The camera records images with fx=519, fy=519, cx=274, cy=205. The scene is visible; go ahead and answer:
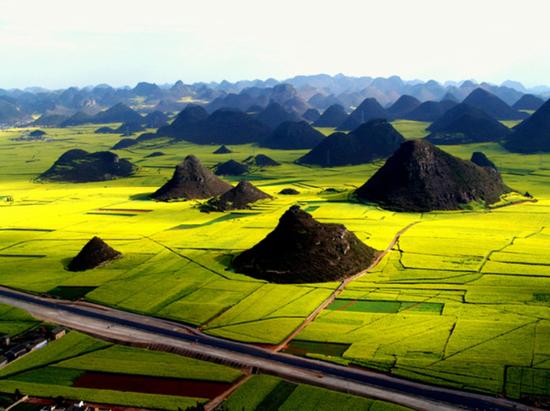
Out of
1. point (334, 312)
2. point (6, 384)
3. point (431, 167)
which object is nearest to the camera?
point (6, 384)

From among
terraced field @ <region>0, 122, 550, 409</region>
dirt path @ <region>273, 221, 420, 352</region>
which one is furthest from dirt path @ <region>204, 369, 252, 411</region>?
terraced field @ <region>0, 122, 550, 409</region>

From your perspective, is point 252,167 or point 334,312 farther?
point 252,167

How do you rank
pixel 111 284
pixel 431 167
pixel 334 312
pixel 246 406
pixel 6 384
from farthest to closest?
pixel 431 167, pixel 111 284, pixel 334 312, pixel 6 384, pixel 246 406

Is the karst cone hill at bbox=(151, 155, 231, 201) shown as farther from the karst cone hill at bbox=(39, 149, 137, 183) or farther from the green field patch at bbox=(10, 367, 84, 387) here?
the green field patch at bbox=(10, 367, 84, 387)

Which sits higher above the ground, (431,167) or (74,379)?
(431,167)

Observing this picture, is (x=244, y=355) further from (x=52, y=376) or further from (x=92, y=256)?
(x=92, y=256)

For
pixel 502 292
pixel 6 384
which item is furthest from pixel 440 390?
pixel 6 384

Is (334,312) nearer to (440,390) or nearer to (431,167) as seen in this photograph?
(440,390)
